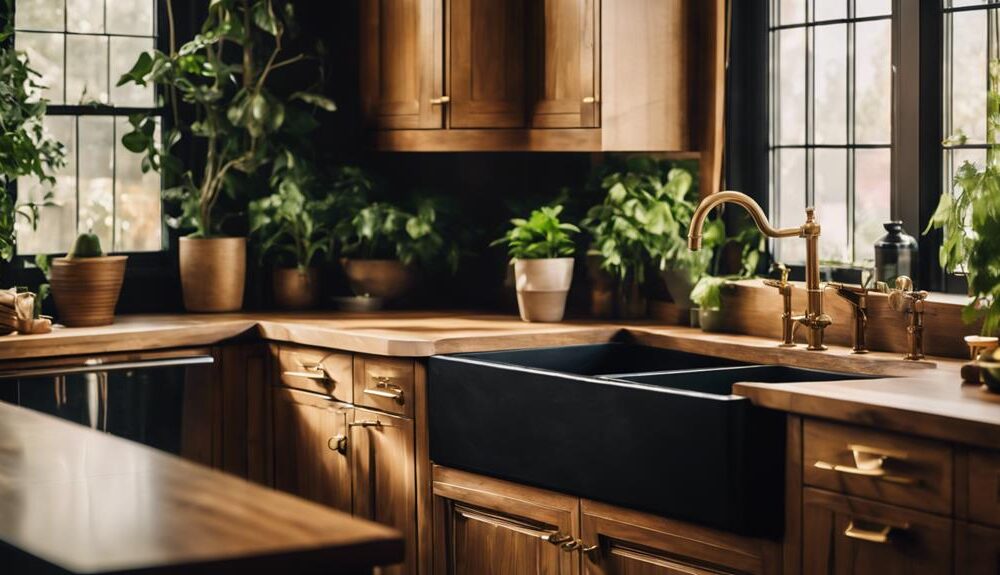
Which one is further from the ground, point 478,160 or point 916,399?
point 478,160

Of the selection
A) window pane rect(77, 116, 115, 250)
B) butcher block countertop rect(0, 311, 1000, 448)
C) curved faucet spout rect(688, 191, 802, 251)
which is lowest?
butcher block countertop rect(0, 311, 1000, 448)

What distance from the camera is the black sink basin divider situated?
9.22 feet

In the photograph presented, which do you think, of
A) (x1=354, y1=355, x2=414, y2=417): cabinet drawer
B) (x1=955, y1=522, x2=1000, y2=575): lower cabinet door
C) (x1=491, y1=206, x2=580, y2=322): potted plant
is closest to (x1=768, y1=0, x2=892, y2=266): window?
(x1=491, y1=206, x2=580, y2=322): potted plant

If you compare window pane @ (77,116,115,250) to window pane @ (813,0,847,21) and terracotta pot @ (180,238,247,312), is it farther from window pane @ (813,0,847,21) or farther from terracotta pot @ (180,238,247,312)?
window pane @ (813,0,847,21)

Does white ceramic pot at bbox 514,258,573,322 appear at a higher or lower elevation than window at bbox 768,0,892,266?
lower

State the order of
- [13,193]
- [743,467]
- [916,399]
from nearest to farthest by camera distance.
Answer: [916,399] → [743,467] → [13,193]

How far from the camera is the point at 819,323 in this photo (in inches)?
134

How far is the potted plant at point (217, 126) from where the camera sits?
4.35 meters

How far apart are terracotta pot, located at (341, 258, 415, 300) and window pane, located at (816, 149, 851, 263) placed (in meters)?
1.44

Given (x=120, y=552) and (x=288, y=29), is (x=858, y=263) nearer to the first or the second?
(x=288, y=29)

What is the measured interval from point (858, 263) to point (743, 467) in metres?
1.13

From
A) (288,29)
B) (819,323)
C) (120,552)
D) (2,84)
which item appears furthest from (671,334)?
(120,552)

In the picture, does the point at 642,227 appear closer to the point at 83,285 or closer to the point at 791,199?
the point at 791,199

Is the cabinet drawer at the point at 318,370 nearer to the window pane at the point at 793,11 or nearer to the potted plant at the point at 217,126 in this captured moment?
the potted plant at the point at 217,126
